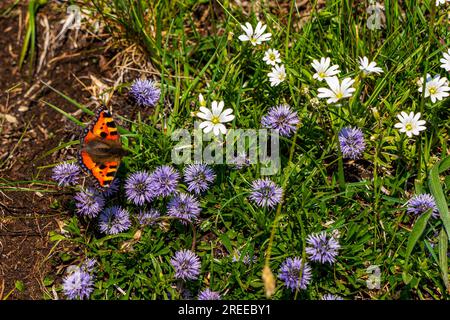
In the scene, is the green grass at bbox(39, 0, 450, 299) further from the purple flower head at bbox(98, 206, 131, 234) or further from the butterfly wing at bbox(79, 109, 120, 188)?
the butterfly wing at bbox(79, 109, 120, 188)

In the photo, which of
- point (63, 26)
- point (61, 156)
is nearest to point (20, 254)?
point (61, 156)

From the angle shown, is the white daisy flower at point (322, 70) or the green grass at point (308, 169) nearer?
the green grass at point (308, 169)

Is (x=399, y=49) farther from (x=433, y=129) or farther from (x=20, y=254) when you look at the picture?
(x=20, y=254)

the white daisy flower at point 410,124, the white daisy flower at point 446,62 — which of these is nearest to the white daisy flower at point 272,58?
the white daisy flower at point 410,124

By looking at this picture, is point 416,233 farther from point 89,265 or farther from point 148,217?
point 89,265

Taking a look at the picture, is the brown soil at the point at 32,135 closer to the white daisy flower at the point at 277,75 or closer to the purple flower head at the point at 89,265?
the purple flower head at the point at 89,265

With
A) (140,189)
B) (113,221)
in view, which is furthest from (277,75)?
(113,221)

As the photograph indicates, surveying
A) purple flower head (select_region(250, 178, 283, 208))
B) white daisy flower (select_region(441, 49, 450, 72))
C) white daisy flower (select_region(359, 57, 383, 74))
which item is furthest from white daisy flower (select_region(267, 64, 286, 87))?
white daisy flower (select_region(441, 49, 450, 72))
